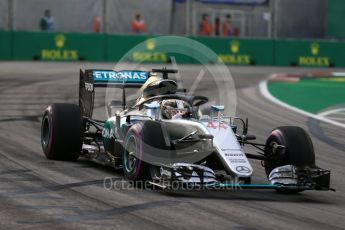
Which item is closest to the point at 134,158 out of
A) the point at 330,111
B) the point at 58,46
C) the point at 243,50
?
the point at 330,111

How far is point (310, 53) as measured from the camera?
3697 cm

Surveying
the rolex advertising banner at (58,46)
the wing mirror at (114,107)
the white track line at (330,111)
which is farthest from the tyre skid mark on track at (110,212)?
the rolex advertising banner at (58,46)

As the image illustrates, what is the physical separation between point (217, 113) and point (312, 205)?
2.19 meters

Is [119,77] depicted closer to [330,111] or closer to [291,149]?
[291,149]

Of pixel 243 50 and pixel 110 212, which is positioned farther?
pixel 243 50

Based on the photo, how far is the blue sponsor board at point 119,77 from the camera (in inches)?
520

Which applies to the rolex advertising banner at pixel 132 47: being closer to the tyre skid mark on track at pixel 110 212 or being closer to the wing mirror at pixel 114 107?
the wing mirror at pixel 114 107

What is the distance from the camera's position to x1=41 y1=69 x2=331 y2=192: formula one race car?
10258mm

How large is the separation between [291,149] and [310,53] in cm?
2663

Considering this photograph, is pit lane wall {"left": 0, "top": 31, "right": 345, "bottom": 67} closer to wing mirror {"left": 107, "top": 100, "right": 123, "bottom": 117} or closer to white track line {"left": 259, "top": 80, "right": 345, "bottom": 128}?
white track line {"left": 259, "top": 80, "right": 345, "bottom": 128}

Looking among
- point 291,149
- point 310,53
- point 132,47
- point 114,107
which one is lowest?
point 291,149

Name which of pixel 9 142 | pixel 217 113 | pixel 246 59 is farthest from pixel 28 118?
pixel 246 59

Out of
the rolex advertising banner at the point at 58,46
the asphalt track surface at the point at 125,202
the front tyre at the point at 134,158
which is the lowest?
the asphalt track surface at the point at 125,202

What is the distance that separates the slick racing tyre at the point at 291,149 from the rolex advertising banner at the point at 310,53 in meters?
25.4
